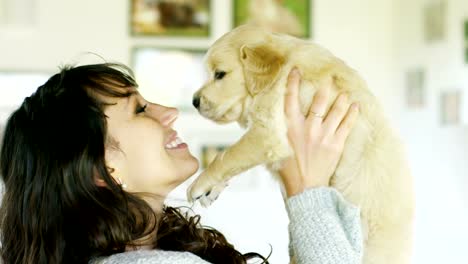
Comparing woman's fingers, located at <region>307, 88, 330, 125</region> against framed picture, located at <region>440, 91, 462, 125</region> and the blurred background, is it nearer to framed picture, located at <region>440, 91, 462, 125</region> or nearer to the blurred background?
the blurred background

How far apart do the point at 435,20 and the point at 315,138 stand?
2984 millimetres

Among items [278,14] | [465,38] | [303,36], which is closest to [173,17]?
[278,14]

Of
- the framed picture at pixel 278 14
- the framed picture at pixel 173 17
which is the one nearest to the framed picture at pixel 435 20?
the framed picture at pixel 278 14

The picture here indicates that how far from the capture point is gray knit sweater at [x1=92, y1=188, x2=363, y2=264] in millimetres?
1212

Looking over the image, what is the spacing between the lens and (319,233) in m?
1.25

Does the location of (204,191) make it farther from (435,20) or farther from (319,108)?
(435,20)

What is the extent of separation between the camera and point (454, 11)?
386 centimetres

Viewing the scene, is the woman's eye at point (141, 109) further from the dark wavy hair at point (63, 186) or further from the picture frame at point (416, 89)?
the picture frame at point (416, 89)

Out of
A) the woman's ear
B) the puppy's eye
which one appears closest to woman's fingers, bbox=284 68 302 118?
the puppy's eye

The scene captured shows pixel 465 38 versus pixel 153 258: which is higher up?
pixel 465 38

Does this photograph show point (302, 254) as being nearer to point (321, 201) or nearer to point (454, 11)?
point (321, 201)

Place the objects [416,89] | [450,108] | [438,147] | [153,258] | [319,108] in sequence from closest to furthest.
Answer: [153,258]
[319,108]
[450,108]
[438,147]
[416,89]

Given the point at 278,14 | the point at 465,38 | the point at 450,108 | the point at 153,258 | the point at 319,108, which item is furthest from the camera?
the point at 278,14

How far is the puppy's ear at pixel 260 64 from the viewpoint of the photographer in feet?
4.87
